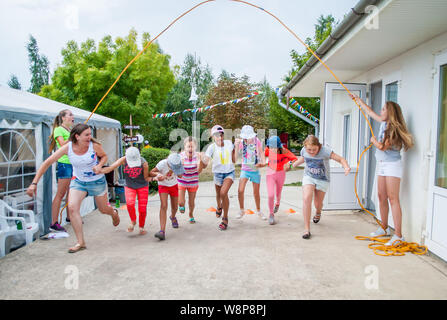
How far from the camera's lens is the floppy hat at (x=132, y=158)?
4.51 metres

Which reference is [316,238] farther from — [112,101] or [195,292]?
[112,101]

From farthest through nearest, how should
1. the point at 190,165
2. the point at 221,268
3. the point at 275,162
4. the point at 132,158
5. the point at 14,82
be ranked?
the point at 14,82, the point at 275,162, the point at 190,165, the point at 132,158, the point at 221,268

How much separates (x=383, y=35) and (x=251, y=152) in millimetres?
2578

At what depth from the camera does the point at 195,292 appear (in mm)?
2846

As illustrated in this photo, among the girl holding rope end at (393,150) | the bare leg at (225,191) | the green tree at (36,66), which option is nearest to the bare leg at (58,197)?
the bare leg at (225,191)

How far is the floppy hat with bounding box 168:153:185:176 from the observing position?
462cm

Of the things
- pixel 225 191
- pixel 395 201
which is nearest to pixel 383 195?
pixel 395 201

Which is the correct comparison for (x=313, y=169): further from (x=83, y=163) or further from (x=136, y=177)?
(x=83, y=163)

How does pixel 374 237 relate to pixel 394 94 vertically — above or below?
below

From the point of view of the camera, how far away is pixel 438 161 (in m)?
3.76

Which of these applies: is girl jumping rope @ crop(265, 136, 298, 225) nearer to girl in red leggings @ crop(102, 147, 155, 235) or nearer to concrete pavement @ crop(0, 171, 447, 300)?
concrete pavement @ crop(0, 171, 447, 300)

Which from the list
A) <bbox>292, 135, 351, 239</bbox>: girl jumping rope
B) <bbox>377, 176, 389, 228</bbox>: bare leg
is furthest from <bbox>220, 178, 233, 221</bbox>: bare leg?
<bbox>377, 176, 389, 228</bbox>: bare leg
